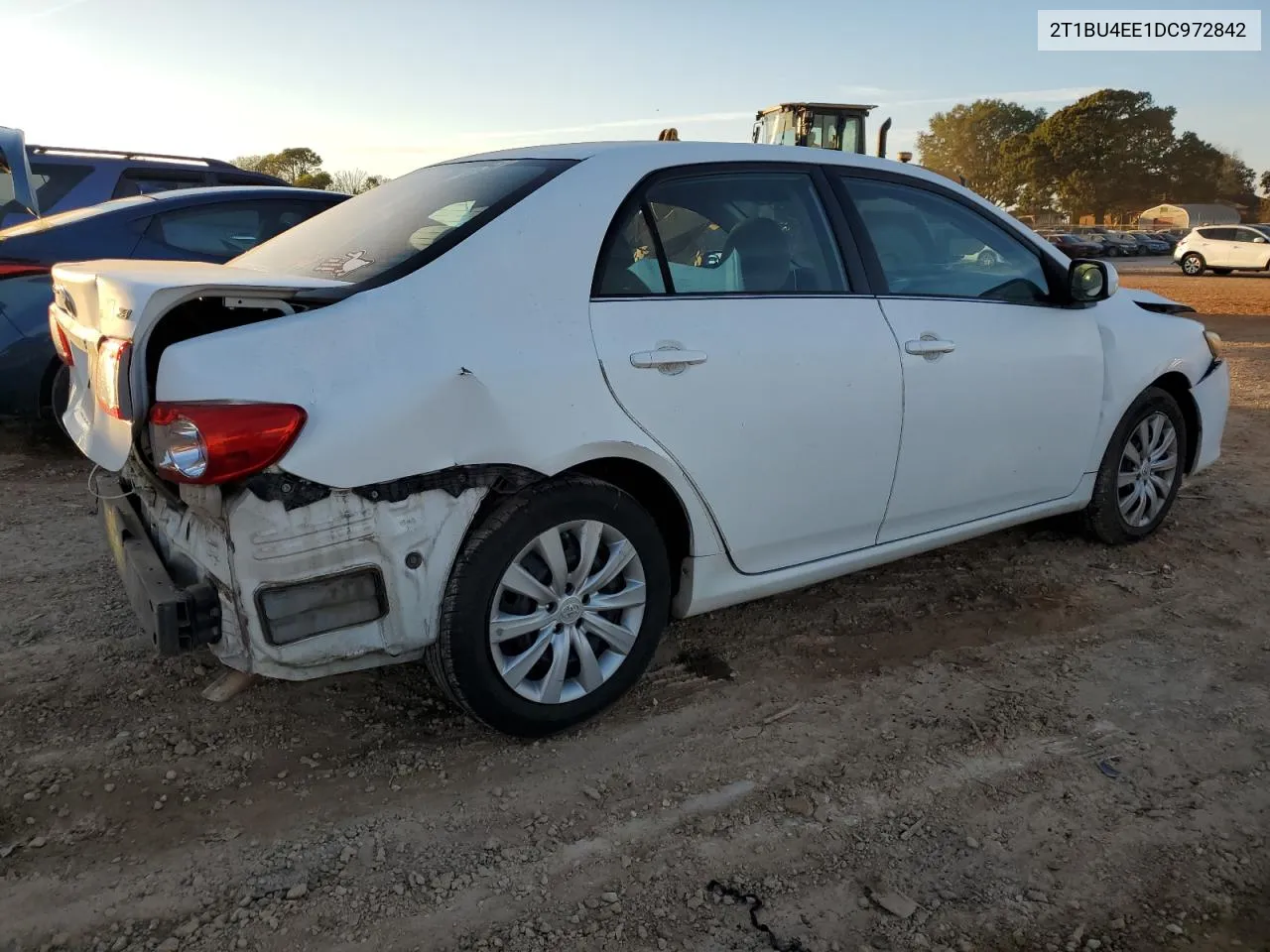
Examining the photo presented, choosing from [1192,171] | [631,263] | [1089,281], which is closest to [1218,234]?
[1089,281]

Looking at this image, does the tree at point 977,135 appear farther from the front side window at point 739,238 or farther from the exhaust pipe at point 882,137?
the front side window at point 739,238

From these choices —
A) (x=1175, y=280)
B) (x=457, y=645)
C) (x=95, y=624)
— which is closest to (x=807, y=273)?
(x=457, y=645)

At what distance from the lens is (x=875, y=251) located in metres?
3.36

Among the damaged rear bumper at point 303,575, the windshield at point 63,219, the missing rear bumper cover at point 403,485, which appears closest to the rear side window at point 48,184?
the windshield at point 63,219

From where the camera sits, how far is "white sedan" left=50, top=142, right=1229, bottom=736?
7.50 feet

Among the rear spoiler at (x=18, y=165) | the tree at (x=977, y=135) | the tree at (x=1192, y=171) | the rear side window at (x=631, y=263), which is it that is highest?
the tree at (x=977, y=135)

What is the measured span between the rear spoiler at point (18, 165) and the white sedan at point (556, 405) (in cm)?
315

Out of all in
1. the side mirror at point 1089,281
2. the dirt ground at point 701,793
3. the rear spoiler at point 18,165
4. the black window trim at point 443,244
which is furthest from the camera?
the rear spoiler at point 18,165

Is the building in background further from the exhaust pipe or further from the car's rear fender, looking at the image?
the car's rear fender

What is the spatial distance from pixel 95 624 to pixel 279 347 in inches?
73.0

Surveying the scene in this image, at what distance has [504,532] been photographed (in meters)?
2.52

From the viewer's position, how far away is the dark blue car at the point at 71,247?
17.1 feet

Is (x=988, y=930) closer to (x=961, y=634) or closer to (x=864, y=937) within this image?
(x=864, y=937)

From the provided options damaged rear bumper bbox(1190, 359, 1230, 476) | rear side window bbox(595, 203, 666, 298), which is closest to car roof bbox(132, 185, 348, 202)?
rear side window bbox(595, 203, 666, 298)
